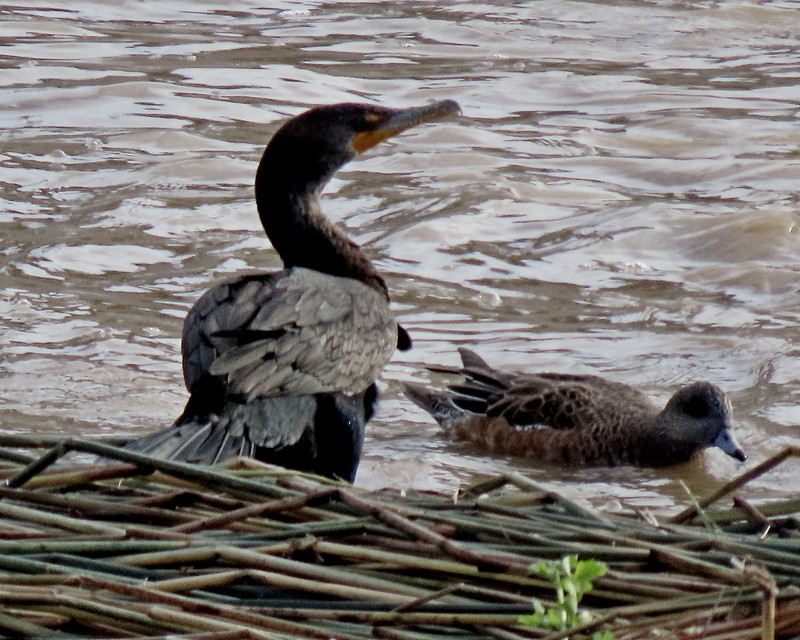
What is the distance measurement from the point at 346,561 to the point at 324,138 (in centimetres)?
380

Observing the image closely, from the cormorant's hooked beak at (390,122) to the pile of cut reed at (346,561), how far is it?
364 centimetres

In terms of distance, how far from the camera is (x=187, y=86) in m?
12.5

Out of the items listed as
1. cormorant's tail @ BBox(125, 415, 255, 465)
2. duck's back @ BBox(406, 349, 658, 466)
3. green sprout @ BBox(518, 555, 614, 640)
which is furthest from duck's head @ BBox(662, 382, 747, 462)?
green sprout @ BBox(518, 555, 614, 640)

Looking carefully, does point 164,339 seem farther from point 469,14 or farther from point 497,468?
point 469,14

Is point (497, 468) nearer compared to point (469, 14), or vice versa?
point (497, 468)

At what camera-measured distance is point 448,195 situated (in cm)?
1034

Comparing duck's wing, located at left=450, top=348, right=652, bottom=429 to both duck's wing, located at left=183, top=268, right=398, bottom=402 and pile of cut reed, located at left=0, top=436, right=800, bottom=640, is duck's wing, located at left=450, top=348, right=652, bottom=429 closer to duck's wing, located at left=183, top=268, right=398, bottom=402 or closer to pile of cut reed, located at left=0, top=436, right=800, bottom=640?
duck's wing, located at left=183, top=268, right=398, bottom=402

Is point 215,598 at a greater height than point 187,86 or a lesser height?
greater

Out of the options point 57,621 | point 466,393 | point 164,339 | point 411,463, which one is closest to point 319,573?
point 57,621

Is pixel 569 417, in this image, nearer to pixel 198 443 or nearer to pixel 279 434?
pixel 279 434

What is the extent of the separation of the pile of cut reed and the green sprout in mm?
25

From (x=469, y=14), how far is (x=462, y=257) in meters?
5.86

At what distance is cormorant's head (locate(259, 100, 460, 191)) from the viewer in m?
6.40

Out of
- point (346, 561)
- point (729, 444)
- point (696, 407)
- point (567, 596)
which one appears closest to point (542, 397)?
point (696, 407)
